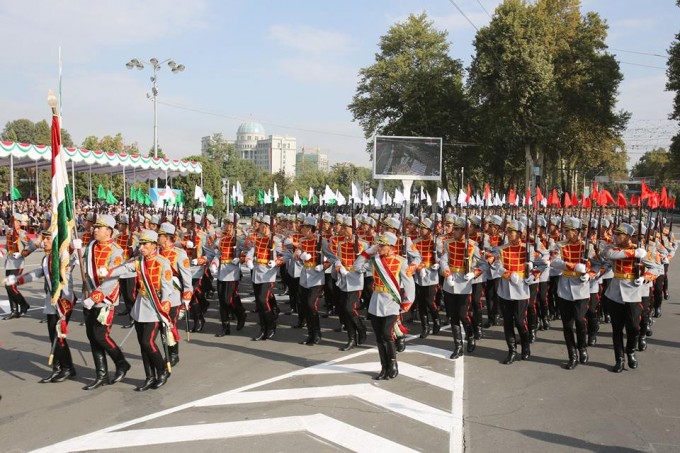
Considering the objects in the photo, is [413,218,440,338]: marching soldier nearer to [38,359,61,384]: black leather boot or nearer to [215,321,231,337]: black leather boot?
[215,321,231,337]: black leather boot

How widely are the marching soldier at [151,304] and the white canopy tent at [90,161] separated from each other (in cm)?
1649

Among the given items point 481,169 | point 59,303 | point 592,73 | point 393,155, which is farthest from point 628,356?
point 481,169

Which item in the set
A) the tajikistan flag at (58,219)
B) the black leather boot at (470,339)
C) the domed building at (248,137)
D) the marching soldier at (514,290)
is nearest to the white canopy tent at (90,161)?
the tajikistan flag at (58,219)

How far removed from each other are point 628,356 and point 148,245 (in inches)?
260

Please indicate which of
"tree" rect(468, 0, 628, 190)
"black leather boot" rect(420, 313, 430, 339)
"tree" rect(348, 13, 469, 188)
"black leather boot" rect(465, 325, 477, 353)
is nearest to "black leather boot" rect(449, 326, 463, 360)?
"black leather boot" rect(465, 325, 477, 353)

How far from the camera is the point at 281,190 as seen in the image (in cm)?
6862

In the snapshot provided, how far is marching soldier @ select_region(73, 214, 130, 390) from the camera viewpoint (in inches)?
287

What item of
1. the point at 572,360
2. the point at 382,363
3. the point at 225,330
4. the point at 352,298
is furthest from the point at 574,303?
the point at 225,330

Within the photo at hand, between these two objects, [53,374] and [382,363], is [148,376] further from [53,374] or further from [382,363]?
[382,363]

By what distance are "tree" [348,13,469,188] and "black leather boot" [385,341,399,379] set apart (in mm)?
37279

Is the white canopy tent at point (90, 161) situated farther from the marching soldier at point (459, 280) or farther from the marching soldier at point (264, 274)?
the marching soldier at point (459, 280)

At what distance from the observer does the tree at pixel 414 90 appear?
4388 cm

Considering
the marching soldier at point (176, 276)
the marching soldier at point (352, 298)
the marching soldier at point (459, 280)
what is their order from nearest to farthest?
1. the marching soldier at point (176, 276)
2. the marching soldier at point (459, 280)
3. the marching soldier at point (352, 298)

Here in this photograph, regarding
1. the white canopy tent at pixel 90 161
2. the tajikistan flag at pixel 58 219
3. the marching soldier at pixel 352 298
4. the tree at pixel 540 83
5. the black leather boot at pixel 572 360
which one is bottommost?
the black leather boot at pixel 572 360
